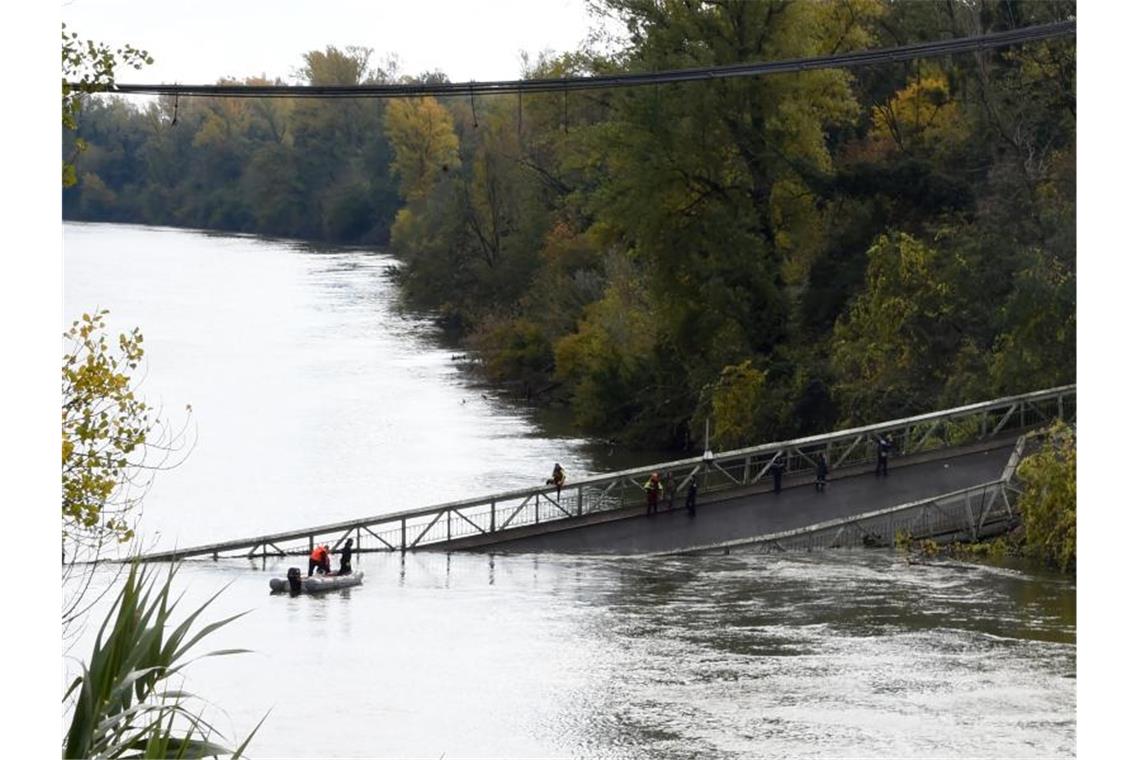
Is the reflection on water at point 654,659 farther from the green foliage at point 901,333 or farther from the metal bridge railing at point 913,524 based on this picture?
the green foliage at point 901,333

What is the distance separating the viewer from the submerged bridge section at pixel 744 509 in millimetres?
31094

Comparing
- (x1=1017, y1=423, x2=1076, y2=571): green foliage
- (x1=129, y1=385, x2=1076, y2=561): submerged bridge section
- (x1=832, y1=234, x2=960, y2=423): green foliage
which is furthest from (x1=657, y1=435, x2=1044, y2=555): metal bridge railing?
(x1=832, y1=234, x2=960, y2=423): green foliage

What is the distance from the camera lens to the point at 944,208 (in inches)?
1772

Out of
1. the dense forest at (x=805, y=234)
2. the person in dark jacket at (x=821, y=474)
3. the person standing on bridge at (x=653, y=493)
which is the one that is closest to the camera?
the person standing on bridge at (x=653, y=493)

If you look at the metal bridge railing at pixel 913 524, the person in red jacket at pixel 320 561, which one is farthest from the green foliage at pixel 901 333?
the person in red jacket at pixel 320 561

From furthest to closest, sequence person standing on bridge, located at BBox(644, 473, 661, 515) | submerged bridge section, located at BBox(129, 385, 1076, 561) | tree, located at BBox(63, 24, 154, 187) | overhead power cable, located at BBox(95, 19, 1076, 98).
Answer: person standing on bridge, located at BBox(644, 473, 661, 515) → submerged bridge section, located at BBox(129, 385, 1076, 561) → overhead power cable, located at BBox(95, 19, 1076, 98) → tree, located at BBox(63, 24, 154, 187)

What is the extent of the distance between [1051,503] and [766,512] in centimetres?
479

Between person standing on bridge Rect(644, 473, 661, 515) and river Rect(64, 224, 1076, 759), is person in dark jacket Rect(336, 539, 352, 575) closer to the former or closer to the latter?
river Rect(64, 224, 1076, 759)

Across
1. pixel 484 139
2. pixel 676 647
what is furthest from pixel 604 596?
pixel 484 139

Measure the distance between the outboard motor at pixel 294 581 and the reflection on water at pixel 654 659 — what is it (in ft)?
0.65

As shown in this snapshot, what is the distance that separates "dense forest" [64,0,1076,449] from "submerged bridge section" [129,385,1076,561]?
526 cm

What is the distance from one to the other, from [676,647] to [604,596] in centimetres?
209

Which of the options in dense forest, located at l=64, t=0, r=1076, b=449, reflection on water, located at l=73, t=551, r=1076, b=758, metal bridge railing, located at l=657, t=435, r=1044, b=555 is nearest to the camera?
reflection on water, located at l=73, t=551, r=1076, b=758

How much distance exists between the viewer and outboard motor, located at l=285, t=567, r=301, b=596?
28.9 meters
